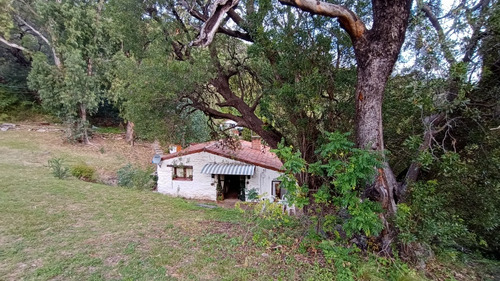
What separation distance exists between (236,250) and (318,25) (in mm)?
5104

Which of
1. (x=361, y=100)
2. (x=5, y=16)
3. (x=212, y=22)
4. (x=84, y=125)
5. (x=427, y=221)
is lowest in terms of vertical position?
(x=427, y=221)

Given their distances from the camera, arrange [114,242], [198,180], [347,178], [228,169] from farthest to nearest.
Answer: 1. [198,180]
2. [228,169]
3. [114,242]
4. [347,178]

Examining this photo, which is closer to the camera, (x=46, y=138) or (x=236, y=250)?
(x=236, y=250)

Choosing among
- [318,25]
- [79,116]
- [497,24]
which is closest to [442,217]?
[497,24]

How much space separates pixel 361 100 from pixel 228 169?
1067cm

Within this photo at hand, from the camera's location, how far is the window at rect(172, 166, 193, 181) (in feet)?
51.5

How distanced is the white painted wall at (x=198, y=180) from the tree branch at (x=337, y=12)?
11.0 m

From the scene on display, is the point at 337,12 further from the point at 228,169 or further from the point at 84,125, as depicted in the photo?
the point at 84,125

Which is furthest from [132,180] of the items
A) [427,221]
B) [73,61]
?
[427,221]

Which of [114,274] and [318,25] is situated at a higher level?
[318,25]

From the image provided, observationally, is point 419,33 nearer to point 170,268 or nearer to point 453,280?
point 453,280

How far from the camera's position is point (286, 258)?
4.14 meters

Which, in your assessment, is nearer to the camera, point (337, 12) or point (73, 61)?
point (337, 12)

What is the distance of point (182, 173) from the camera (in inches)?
623
